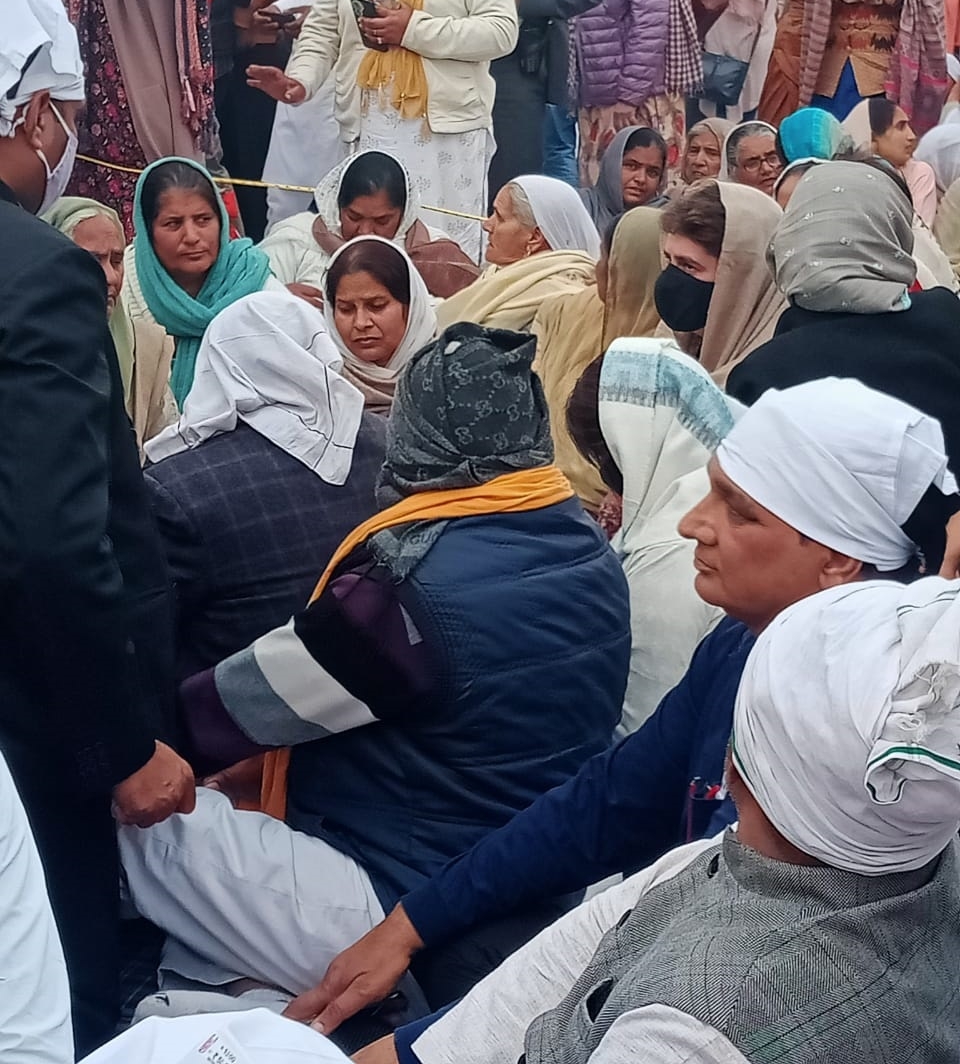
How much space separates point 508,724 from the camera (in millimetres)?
2156

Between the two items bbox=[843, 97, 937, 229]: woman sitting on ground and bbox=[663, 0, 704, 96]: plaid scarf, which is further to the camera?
bbox=[663, 0, 704, 96]: plaid scarf

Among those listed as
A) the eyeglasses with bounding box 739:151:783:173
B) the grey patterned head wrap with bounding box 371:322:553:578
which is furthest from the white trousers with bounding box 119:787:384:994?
the eyeglasses with bounding box 739:151:783:173

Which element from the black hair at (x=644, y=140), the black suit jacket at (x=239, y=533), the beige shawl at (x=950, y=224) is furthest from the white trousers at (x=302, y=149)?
the black suit jacket at (x=239, y=533)

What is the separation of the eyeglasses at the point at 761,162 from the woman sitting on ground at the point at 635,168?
16.6 inches

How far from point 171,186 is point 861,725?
12.9 feet

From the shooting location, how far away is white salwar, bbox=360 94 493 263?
6492 mm

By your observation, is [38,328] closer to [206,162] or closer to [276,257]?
[276,257]

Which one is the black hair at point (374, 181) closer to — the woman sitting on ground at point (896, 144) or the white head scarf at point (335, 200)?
the white head scarf at point (335, 200)

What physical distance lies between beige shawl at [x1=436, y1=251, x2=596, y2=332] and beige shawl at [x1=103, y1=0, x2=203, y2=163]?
178 cm

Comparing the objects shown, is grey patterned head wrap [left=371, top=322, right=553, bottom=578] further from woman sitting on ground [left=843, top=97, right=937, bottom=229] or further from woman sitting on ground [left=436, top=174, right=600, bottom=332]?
woman sitting on ground [left=843, top=97, right=937, bottom=229]

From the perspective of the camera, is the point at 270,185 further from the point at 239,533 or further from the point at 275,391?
the point at 239,533

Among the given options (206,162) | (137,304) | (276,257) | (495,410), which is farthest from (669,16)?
(495,410)

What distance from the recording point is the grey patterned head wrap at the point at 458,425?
218 cm

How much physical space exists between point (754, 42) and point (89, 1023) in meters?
7.16
